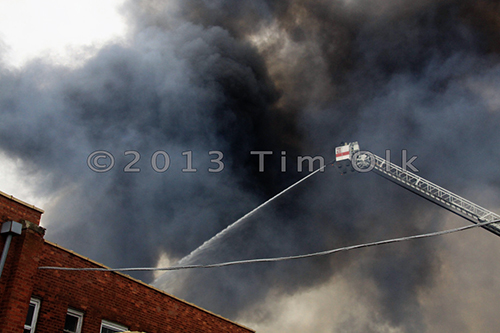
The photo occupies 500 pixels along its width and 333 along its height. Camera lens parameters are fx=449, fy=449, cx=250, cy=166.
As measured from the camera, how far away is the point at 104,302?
49.0ft

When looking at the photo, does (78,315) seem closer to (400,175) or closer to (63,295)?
(63,295)

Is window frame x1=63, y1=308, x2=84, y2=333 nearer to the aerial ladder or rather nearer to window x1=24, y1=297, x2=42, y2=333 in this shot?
window x1=24, y1=297, x2=42, y2=333

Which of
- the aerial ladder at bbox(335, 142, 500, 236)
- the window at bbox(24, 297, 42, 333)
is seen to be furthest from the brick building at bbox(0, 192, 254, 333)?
the aerial ladder at bbox(335, 142, 500, 236)

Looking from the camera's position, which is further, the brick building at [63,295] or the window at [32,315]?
the window at [32,315]

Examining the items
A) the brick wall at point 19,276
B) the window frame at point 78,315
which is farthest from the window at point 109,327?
the brick wall at point 19,276

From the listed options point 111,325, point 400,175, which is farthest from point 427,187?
point 111,325

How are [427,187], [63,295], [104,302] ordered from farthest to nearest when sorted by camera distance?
1. [427,187]
2. [104,302]
3. [63,295]

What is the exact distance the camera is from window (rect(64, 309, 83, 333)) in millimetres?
13898

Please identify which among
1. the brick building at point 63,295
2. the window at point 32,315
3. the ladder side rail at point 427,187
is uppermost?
the ladder side rail at point 427,187

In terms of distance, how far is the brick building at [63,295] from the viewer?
12147mm

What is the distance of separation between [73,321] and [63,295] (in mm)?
974

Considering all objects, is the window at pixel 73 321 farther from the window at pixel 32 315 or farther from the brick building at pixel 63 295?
the window at pixel 32 315

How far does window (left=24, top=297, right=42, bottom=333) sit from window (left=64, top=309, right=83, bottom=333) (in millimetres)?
1112

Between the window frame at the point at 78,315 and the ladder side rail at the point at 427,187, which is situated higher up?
the ladder side rail at the point at 427,187
